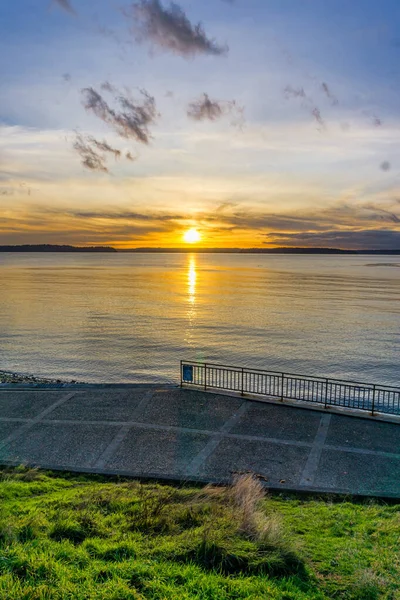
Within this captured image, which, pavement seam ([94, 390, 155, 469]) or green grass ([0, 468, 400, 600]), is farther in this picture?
pavement seam ([94, 390, 155, 469])

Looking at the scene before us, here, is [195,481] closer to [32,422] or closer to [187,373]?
[32,422]

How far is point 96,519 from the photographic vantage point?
7.96 meters

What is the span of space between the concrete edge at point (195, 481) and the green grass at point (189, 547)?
1.68ft

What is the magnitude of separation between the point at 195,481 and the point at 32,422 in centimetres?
727

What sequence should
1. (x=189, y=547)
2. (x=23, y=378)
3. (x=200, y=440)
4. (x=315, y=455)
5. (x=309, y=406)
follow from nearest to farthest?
(x=189, y=547) < (x=315, y=455) < (x=200, y=440) < (x=309, y=406) < (x=23, y=378)

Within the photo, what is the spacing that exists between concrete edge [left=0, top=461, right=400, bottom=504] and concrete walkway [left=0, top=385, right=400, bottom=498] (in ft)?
0.18

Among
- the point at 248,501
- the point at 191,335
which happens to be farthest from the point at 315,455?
the point at 191,335

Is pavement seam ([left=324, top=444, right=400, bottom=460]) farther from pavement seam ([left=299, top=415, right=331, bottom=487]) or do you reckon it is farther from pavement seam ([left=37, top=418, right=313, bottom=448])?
pavement seam ([left=37, top=418, right=313, bottom=448])

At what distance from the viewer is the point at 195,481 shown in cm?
1097

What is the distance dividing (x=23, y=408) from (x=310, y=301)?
61.1 metres

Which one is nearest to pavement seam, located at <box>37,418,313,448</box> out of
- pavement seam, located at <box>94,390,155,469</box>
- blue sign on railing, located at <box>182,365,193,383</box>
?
pavement seam, located at <box>94,390,155,469</box>

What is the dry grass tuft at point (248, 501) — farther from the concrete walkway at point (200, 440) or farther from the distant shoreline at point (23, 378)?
the distant shoreline at point (23, 378)

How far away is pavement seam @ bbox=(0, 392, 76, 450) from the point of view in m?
13.6

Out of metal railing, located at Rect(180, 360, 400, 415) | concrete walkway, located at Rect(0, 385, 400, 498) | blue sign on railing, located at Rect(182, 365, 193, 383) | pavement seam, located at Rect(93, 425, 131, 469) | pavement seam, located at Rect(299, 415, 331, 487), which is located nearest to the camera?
pavement seam, located at Rect(299, 415, 331, 487)
